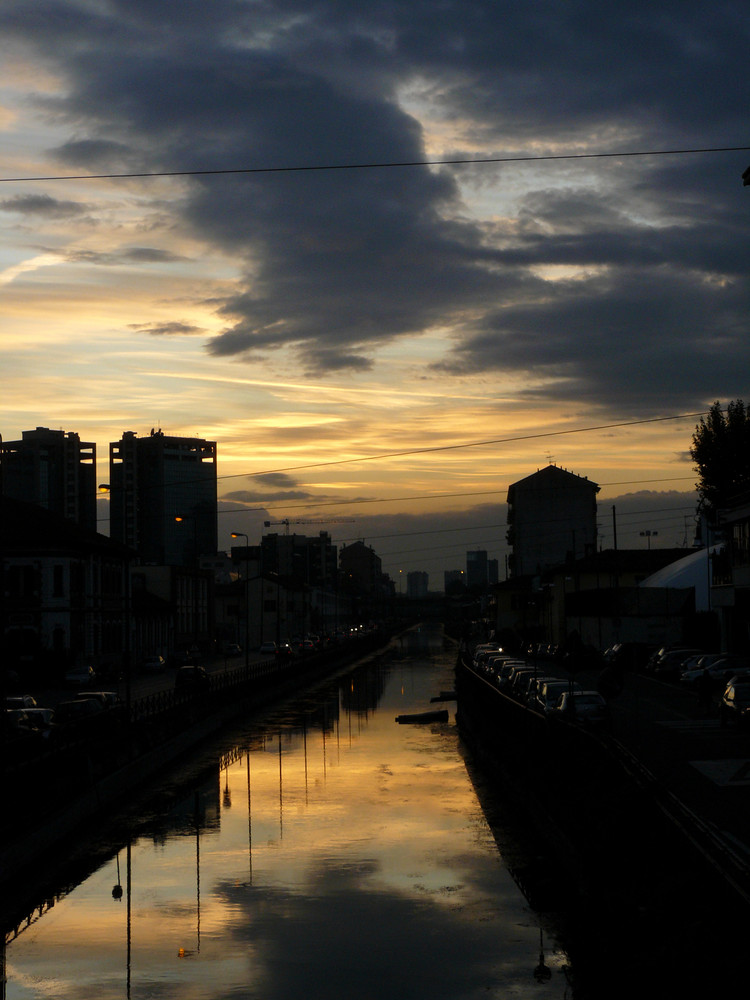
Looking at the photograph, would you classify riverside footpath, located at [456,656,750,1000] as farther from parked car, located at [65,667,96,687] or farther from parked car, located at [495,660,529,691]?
parked car, located at [65,667,96,687]

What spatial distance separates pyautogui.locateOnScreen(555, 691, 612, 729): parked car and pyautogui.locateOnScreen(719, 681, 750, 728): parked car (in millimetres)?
3940

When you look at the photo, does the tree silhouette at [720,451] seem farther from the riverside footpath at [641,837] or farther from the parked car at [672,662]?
the riverside footpath at [641,837]

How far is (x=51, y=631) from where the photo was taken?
7269 cm

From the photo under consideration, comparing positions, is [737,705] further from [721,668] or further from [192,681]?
[192,681]

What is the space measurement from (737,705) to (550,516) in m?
121

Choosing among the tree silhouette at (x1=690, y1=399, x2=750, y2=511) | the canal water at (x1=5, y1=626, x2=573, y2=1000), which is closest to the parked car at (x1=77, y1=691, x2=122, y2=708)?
the canal water at (x1=5, y1=626, x2=573, y2=1000)

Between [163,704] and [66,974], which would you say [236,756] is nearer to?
[163,704]

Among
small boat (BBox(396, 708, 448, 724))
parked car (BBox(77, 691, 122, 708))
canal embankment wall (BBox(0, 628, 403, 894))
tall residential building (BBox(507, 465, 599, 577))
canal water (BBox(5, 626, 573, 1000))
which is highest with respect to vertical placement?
tall residential building (BBox(507, 465, 599, 577))

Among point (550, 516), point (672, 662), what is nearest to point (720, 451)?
point (672, 662)

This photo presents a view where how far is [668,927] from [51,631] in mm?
64746

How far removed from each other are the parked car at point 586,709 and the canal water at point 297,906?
3853 millimetres

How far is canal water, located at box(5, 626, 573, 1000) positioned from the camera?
15.7 meters

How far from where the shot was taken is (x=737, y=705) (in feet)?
119

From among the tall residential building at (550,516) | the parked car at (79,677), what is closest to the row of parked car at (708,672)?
the parked car at (79,677)
